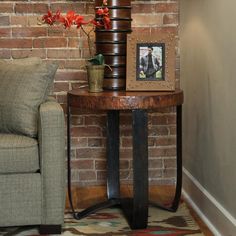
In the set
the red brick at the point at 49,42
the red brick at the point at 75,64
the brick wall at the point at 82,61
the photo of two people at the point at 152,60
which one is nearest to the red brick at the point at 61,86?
the brick wall at the point at 82,61

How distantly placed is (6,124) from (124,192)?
3.34 feet

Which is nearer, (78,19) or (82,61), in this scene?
(78,19)

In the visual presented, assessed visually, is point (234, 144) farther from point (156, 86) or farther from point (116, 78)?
point (116, 78)

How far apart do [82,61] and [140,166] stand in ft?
3.51

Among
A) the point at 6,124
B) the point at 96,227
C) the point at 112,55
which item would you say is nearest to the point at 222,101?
the point at 112,55

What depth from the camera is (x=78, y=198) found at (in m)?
3.21

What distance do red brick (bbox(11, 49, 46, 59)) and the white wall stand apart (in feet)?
2.99

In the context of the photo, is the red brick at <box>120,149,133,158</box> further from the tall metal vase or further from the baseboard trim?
the tall metal vase

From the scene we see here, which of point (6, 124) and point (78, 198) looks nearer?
point (6, 124)

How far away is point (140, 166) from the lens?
256 centimetres

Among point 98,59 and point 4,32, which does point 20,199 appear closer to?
point 98,59

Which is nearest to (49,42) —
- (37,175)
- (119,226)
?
(37,175)

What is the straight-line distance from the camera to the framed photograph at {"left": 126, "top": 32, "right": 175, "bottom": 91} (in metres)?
2.69

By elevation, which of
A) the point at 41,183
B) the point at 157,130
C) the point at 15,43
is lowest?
the point at 41,183
